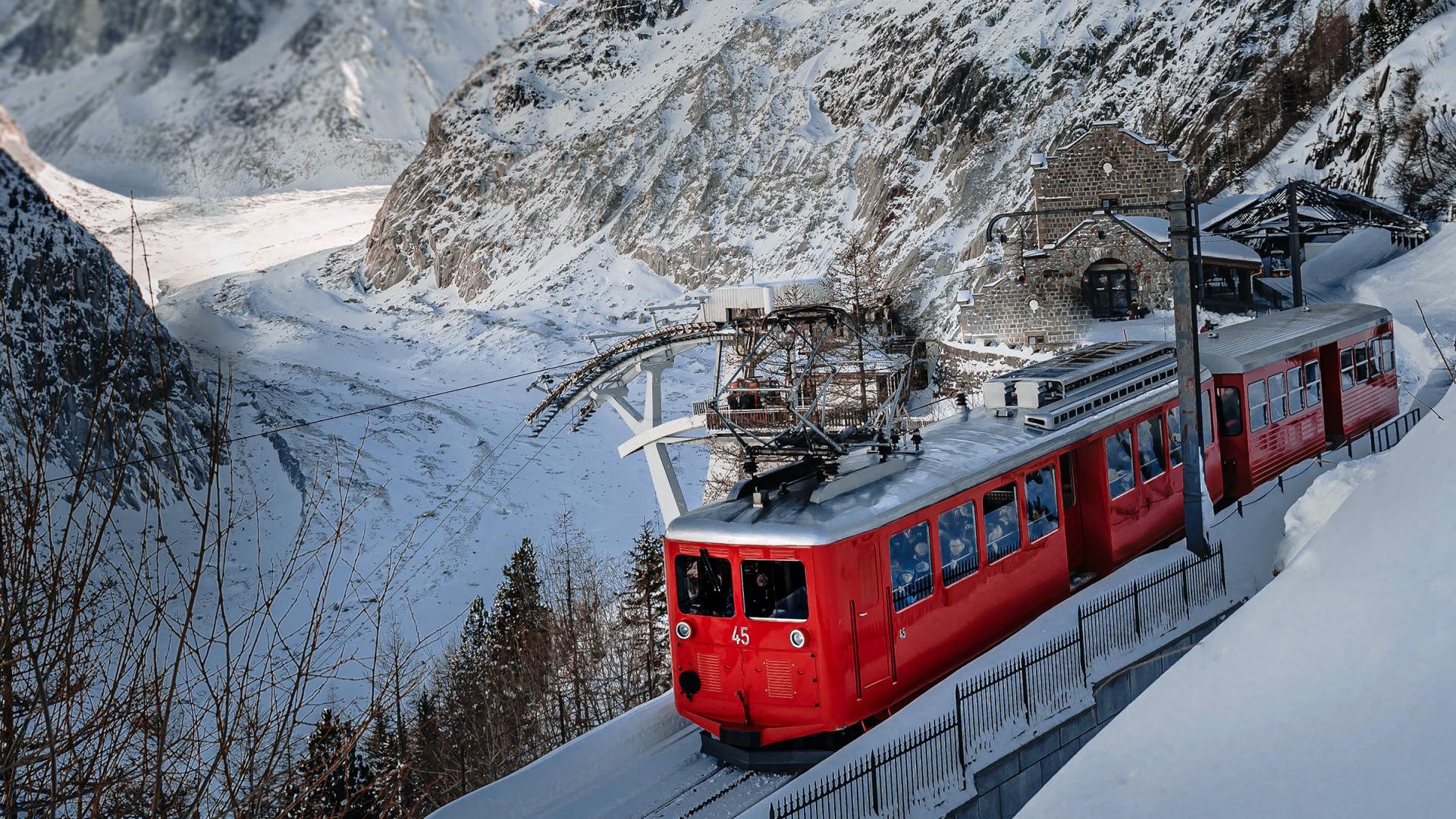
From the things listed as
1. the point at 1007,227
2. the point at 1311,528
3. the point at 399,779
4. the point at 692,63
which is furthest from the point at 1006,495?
the point at 692,63

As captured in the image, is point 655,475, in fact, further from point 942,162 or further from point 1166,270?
point 942,162

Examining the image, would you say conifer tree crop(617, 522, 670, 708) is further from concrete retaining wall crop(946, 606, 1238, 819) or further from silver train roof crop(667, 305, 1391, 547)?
concrete retaining wall crop(946, 606, 1238, 819)

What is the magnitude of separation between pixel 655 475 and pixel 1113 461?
1494 centimetres

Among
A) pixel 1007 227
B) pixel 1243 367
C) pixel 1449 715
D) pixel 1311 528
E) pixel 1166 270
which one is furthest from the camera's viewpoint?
pixel 1007 227

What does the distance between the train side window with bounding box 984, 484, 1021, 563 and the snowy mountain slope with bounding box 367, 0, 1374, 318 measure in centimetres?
4890

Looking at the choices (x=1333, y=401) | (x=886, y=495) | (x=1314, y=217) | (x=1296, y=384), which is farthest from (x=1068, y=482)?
(x=1314, y=217)

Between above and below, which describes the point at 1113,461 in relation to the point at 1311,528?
above

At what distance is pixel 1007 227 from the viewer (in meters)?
60.7

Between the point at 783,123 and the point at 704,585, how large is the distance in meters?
92.0

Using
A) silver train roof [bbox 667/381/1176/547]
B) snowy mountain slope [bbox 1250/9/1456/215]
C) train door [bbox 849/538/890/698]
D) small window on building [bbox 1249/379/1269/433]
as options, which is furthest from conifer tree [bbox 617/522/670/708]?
snowy mountain slope [bbox 1250/9/1456/215]

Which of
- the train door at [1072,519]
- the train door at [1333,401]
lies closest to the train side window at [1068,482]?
the train door at [1072,519]

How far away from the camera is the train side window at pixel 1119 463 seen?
575 inches

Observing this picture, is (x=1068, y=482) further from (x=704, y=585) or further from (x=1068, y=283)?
(x=1068, y=283)

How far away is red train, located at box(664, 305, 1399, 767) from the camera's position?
35.9ft
